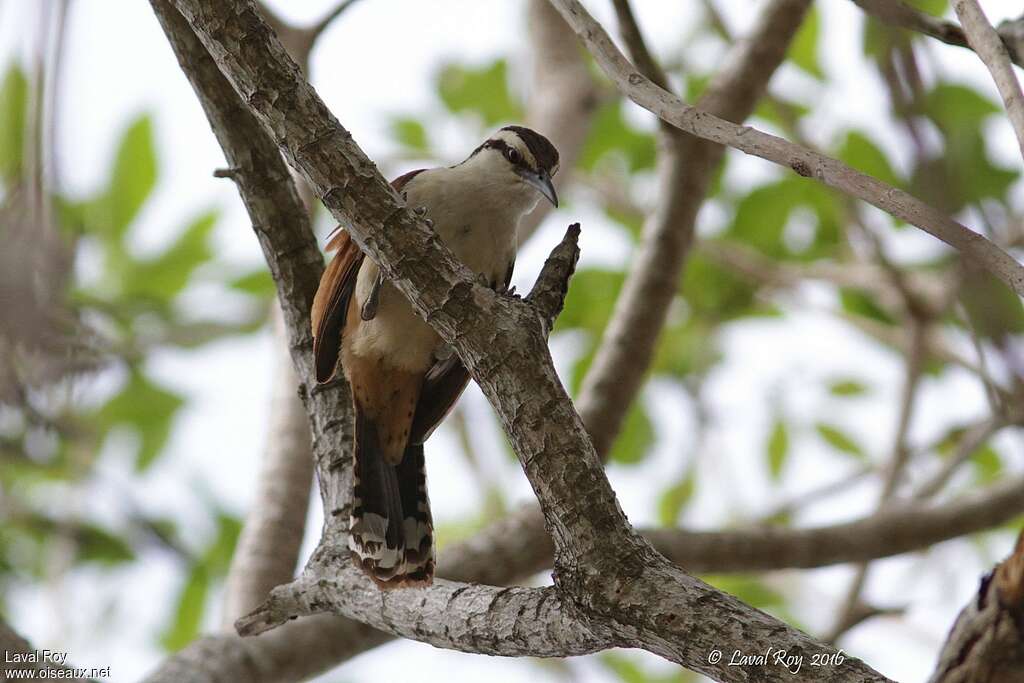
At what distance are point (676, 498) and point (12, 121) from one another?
3.17 metres

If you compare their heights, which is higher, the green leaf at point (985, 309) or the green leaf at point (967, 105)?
the green leaf at point (967, 105)

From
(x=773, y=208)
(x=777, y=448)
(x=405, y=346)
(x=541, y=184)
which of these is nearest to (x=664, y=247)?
(x=541, y=184)

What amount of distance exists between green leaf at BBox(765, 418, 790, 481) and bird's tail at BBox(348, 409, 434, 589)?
101 inches

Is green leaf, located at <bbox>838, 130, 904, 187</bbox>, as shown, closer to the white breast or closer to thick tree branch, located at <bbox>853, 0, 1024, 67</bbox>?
the white breast

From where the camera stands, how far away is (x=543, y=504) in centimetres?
199

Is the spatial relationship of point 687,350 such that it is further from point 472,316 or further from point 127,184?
point 472,316

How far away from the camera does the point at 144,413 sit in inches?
183

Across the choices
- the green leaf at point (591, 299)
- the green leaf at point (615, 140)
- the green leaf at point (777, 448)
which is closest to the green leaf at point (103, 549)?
the green leaf at point (591, 299)

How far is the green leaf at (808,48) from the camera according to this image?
188 inches

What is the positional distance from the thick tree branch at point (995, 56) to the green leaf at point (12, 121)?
4.57 feet

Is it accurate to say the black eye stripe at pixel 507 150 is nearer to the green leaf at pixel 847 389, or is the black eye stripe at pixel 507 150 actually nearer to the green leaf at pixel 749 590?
the green leaf at pixel 749 590

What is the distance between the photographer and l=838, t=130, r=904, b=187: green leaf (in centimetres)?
414

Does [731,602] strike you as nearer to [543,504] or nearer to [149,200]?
[543,504]

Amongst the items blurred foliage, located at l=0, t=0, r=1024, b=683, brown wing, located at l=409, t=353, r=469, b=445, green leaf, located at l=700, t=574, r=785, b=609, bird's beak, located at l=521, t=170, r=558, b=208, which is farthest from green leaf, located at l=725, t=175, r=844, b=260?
brown wing, located at l=409, t=353, r=469, b=445
